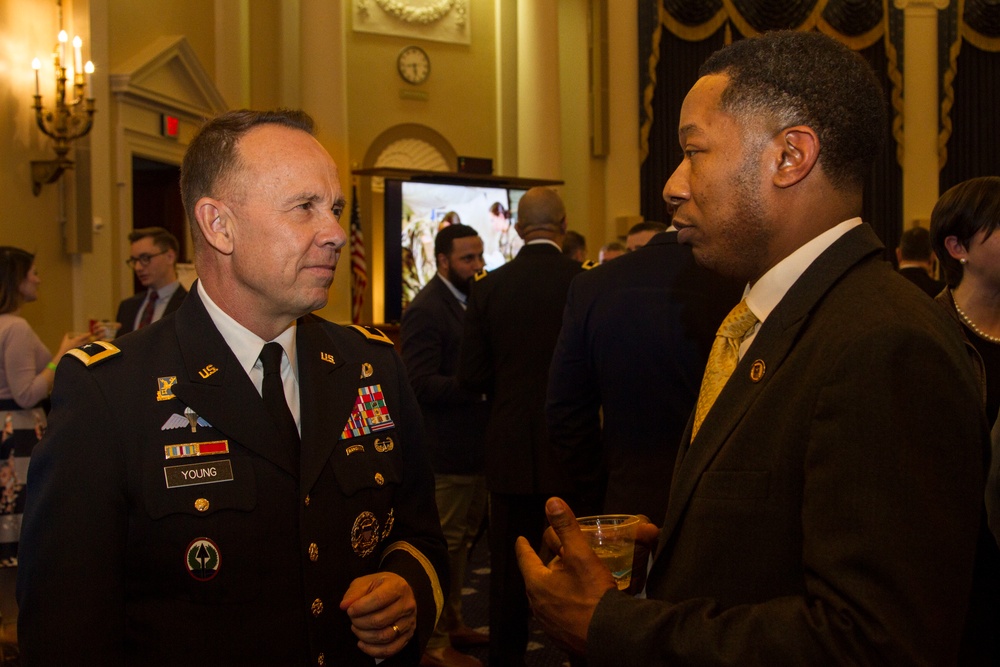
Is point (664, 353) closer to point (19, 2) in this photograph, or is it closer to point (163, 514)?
point (163, 514)

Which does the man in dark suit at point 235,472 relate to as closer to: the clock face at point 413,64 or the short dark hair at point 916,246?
the short dark hair at point 916,246

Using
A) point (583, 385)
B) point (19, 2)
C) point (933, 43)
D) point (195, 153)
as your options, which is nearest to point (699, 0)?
point (933, 43)

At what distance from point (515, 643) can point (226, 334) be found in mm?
2234

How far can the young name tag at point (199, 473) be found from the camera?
142cm

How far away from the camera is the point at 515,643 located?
3434 mm

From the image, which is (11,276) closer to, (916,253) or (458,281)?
(458,281)

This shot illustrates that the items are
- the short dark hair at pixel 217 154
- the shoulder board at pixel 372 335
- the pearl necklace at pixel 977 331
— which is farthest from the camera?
the pearl necklace at pixel 977 331

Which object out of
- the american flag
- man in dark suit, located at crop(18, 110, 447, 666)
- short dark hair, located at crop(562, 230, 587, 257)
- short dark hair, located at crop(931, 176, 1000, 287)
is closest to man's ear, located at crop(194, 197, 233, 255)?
man in dark suit, located at crop(18, 110, 447, 666)

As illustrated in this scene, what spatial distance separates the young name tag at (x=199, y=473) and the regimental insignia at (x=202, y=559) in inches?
3.5

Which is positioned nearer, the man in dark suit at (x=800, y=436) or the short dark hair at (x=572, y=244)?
the man in dark suit at (x=800, y=436)

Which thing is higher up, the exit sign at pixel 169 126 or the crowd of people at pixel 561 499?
the exit sign at pixel 169 126

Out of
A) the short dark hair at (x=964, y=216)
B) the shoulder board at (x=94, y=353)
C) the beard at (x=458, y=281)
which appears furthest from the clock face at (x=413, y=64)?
the shoulder board at (x=94, y=353)

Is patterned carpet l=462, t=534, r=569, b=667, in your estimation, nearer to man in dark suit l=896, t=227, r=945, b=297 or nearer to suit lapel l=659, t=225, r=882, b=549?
suit lapel l=659, t=225, r=882, b=549

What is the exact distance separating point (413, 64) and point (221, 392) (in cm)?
980
